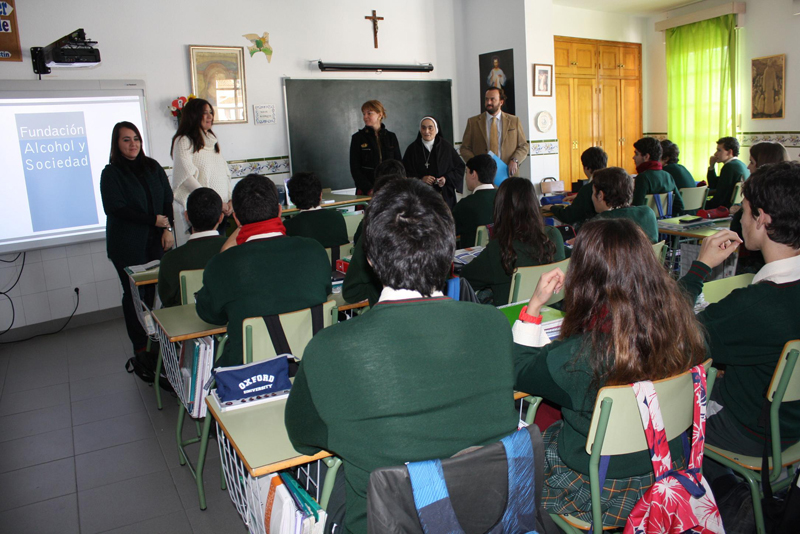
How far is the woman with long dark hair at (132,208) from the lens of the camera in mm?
4176

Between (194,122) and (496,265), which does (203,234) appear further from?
(194,122)

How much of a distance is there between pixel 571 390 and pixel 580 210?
3302 mm

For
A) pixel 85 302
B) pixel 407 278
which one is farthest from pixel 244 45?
pixel 407 278

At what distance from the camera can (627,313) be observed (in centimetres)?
151

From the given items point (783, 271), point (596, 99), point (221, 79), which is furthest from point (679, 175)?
point (221, 79)

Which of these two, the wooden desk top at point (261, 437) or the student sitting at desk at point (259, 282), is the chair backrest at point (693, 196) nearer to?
the student sitting at desk at point (259, 282)

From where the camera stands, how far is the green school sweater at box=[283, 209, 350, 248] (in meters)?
3.77

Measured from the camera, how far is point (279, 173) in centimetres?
648

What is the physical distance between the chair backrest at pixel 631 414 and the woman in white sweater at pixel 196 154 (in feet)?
11.8

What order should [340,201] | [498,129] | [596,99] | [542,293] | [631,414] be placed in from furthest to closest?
1. [596,99]
2. [498,129]
3. [340,201]
4. [542,293]
5. [631,414]

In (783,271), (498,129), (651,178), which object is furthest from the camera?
(498,129)

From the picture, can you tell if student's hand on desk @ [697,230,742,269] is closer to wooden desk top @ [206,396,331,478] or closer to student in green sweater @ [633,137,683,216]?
wooden desk top @ [206,396,331,478]

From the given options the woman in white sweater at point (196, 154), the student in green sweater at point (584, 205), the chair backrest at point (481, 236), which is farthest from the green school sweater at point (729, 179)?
the woman in white sweater at point (196, 154)

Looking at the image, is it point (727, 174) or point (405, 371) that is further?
point (727, 174)
